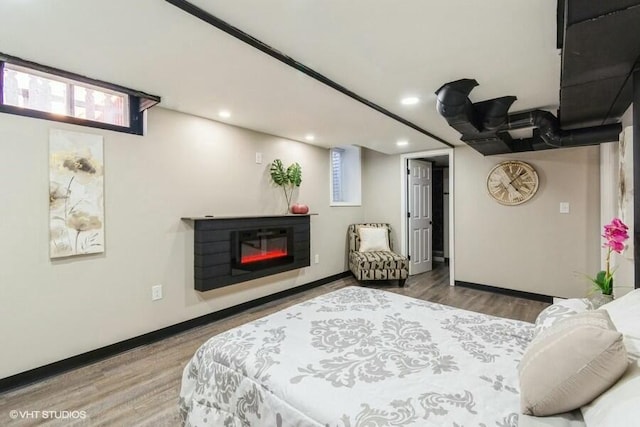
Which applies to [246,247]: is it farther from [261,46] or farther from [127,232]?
[261,46]

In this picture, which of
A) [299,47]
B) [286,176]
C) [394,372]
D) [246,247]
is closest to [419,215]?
[286,176]

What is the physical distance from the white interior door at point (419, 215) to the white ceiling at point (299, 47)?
103 inches

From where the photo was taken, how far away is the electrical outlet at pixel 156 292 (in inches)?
111

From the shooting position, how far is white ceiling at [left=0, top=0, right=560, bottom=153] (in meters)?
1.48

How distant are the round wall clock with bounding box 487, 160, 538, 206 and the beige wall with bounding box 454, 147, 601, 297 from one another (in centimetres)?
8

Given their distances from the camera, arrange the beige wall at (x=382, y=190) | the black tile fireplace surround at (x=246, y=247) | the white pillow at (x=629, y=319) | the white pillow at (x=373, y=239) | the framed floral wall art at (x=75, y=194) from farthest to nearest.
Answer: the beige wall at (x=382, y=190) < the white pillow at (x=373, y=239) < the black tile fireplace surround at (x=246, y=247) < the framed floral wall art at (x=75, y=194) < the white pillow at (x=629, y=319)

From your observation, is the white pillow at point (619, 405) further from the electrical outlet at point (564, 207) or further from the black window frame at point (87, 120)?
the electrical outlet at point (564, 207)

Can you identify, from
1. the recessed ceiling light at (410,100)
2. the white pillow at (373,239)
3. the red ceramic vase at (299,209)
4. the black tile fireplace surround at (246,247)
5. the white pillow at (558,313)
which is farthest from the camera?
the white pillow at (373,239)

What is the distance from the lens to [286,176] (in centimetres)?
402

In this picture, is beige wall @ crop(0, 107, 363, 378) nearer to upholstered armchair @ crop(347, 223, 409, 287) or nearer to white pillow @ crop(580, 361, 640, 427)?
upholstered armchair @ crop(347, 223, 409, 287)

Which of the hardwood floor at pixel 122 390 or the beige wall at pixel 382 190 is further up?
the beige wall at pixel 382 190

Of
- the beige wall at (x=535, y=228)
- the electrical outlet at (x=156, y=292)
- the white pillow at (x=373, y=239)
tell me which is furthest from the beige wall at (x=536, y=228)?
the electrical outlet at (x=156, y=292)
